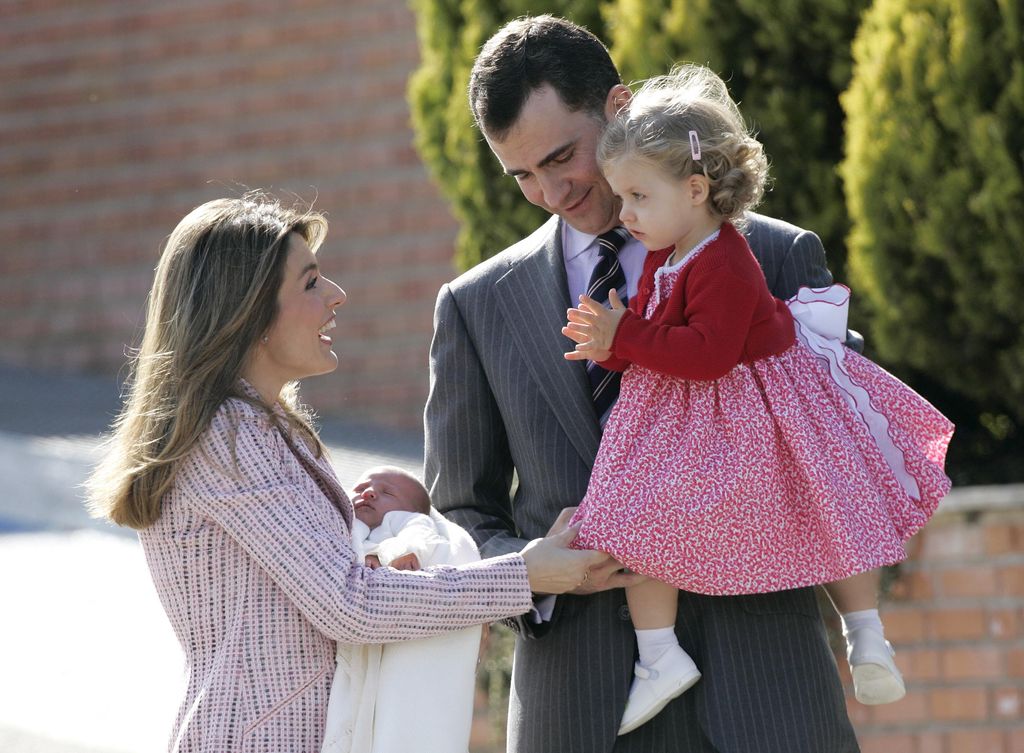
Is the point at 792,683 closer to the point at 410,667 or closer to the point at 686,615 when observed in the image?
the point at 686,615

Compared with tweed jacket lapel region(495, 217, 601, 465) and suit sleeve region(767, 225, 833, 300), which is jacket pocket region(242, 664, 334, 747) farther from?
suit sleeve region(767, 225, 833, 300)

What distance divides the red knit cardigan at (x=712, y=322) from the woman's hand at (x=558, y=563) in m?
0.36

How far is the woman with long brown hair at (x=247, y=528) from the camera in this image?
2604 mm

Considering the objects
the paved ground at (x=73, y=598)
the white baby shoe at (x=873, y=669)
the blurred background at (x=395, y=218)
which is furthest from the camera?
the paved ground at (x=73, y=598)

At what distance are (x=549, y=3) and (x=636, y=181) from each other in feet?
10.4

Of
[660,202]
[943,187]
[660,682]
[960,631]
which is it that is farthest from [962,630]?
[660,202]

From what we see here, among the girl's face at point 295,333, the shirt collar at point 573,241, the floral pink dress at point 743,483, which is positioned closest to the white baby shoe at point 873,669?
the floral pink dress at point 743,483

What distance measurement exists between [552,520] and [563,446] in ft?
0.50

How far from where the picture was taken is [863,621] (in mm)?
2908

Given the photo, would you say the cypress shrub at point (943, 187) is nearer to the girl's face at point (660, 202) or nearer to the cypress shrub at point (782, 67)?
the cypress shrub at point (782, 67)

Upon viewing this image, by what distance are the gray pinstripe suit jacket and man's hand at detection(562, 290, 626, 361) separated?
0.78 feet

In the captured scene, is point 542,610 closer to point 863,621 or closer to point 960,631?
point 863,621

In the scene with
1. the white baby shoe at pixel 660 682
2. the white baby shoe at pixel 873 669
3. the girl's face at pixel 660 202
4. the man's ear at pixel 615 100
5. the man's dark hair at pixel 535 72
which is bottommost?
the white baby shoe at pixel 873 669

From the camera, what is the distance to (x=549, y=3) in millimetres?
5734
